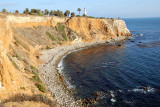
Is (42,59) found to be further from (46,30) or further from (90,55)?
(46,30)

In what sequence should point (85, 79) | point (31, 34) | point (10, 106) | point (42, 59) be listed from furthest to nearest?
point (31, 34), point (42, 59), point (85, 79), point (10, 106)

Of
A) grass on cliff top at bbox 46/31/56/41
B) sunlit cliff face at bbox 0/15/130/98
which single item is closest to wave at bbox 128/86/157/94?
sunlit cliff face at bbox 0/15/130/98

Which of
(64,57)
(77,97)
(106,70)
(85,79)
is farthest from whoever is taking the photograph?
(64,57)

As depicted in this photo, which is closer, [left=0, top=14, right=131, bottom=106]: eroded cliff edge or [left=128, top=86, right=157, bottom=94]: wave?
[left=128, top=86, right=157, bottom=94]: wave

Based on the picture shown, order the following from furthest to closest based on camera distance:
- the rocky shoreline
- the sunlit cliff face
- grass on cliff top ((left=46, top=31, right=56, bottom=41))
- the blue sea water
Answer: grass on cliff top ((left=46, top=31, right=56, bottom=41)) < the sunlit cliff face < the blue sea water < the rocky shoreline

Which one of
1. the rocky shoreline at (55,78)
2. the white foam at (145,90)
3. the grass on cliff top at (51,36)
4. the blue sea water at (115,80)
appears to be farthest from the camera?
the grass on cliff top at (51,36)

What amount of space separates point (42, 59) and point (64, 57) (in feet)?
29.2

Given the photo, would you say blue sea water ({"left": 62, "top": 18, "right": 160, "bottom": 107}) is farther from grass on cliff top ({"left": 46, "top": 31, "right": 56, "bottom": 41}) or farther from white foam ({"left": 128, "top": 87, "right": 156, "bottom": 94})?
grass on cliff top ({"left": 46, "top": 31, "right": 56, "bottom": 41})

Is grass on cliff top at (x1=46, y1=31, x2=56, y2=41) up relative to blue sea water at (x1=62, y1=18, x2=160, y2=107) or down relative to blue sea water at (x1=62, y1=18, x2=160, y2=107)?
up

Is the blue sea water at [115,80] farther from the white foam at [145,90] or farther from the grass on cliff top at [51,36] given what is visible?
the grass on cliff top at [51,36]

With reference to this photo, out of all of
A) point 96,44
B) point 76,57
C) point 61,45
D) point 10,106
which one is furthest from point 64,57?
point 10,106

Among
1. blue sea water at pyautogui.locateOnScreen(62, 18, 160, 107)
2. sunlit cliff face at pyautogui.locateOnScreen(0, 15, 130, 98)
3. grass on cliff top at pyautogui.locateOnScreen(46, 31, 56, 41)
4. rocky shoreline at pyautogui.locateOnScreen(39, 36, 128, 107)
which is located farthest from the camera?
grass on cliff top at pyautogui.locateOnScreen(46, 31, 56, 41)

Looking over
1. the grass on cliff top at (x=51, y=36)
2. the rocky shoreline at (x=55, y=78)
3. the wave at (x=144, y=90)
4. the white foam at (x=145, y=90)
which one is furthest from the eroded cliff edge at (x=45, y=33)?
the white foam at (x=145, y=90)

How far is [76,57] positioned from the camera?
49.7 meters
